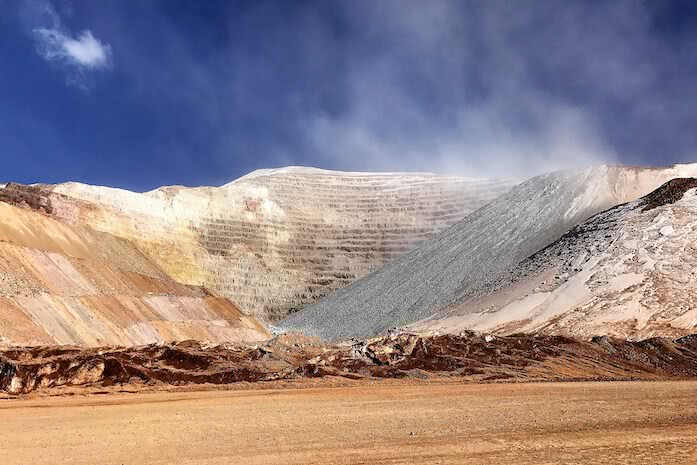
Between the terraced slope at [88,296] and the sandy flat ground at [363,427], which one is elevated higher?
the terraced slope at [88,296]

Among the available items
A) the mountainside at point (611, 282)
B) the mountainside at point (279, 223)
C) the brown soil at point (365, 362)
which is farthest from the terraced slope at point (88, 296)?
the mountainside at point (611, 282)

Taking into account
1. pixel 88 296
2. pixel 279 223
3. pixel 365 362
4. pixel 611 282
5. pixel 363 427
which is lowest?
pixel 363 427

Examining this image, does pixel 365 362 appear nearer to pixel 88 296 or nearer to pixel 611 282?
pixel 88 296

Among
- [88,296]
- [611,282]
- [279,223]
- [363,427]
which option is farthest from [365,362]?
[279,223]

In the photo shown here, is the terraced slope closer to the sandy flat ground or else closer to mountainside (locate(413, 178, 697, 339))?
the sandy flat ground

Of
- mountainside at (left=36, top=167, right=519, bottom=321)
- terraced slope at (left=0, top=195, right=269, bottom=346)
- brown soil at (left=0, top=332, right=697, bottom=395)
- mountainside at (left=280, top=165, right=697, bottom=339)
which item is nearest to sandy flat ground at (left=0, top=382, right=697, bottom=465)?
brown soil at (left=0, top=332, right=697, bottom=395)

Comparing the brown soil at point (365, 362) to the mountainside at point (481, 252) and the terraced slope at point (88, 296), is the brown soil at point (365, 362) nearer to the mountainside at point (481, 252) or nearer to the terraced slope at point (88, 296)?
the terraced slope at point (88, 296)
